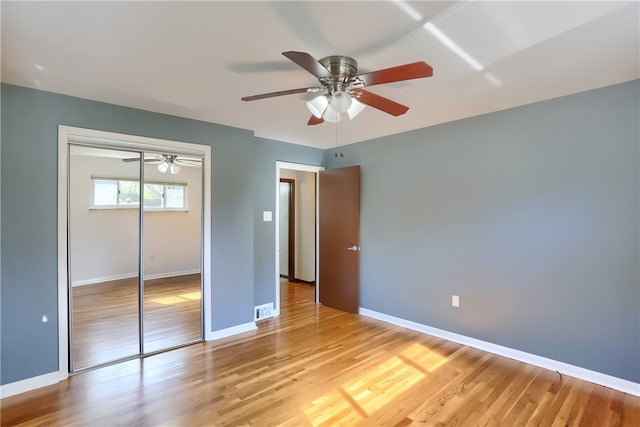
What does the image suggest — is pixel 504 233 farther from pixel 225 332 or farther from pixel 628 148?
pixel 225 332

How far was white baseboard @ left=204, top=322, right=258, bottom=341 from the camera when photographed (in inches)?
135

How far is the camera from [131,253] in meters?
3.03

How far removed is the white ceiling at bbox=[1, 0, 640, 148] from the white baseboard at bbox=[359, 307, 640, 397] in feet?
7.61

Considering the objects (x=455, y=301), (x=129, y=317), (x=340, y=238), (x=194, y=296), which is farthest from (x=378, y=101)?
(x=129, y=317)

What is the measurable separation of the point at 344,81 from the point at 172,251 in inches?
96.6

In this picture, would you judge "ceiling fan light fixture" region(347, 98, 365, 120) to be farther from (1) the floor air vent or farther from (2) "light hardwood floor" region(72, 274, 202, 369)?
(1) the floor air vent

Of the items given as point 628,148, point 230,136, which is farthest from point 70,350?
point 628,148

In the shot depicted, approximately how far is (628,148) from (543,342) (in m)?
1.75

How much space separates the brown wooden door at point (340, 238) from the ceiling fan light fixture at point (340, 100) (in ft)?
7.57

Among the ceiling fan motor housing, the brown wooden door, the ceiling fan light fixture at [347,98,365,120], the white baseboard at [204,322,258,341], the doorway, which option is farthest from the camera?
the doorway

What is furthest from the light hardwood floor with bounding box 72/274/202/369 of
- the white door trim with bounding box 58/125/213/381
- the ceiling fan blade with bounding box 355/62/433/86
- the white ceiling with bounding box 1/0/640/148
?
the ceiling fan blade with bounding box 355/62/433/86

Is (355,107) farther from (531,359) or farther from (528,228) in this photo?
(531,359)

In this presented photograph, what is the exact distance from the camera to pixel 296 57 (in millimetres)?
1493

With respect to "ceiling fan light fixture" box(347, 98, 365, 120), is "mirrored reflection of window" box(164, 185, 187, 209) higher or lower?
lower
